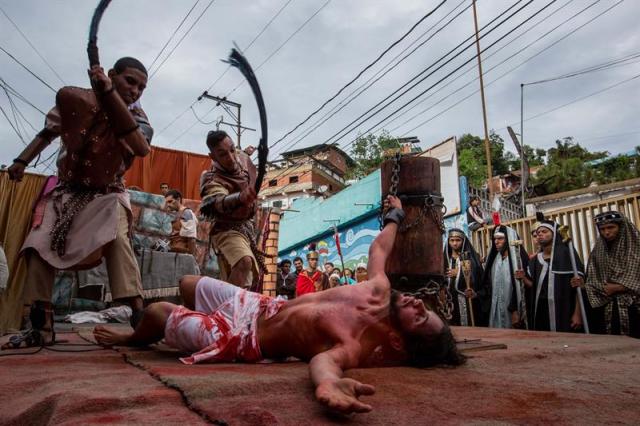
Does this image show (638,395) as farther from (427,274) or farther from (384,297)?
(427,274)

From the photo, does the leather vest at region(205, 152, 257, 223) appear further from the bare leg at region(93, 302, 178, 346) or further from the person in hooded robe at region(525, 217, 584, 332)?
the person in hooded robe at region(525, 217, 584, 332)

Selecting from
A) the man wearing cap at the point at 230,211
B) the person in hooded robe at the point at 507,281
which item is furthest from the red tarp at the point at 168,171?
the man wearing cap at the point at 230,211

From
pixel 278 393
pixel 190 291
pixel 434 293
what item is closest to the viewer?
pixel 278 393

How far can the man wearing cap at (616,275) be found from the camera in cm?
501

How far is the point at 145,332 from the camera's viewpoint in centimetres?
262

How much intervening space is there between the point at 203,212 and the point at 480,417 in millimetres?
2829

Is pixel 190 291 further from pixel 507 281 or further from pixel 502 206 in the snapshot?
pixel 502 206

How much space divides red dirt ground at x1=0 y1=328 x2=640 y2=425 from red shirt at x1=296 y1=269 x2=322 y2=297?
759 cm

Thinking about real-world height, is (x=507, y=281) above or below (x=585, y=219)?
below

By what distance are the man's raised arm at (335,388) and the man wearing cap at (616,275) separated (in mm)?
4601

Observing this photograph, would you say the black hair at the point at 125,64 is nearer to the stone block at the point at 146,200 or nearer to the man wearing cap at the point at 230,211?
the man wearing cap at the point at 230,211

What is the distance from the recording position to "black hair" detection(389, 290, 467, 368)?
→ 2254mm

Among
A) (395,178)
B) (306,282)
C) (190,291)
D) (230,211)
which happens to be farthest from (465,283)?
(190,291)

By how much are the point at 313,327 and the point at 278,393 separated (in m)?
0.60
